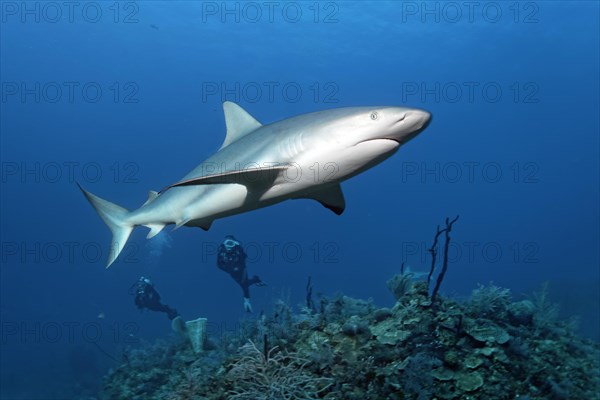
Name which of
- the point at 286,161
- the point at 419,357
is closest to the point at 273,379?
the point at 419,357

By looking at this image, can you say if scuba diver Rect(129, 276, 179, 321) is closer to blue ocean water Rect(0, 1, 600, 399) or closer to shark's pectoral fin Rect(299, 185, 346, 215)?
blue ocean water Rect(0, 1, 600, 399)

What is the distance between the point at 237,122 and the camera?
19.5 feet

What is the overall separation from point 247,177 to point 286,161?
1.46ft

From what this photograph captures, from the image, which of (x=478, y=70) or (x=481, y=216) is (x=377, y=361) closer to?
(x=478, y=70)

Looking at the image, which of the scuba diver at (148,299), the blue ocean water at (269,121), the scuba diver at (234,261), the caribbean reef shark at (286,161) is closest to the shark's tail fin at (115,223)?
the caribbean reef shark at (286,161)

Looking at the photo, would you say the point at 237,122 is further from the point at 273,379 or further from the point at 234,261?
the point at 234,261

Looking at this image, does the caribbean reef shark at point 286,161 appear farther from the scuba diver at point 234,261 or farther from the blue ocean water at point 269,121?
the scuba diver at point 234,261

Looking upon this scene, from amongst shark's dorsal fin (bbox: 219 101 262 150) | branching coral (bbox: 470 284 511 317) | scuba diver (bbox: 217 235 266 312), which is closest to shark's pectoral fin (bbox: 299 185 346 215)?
shark's dorsal fin (bbox: 219 101 262 150)

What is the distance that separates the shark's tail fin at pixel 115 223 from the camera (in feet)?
20.7

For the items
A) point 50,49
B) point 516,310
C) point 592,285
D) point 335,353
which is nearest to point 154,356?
point 335,353

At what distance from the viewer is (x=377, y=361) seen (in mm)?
5301

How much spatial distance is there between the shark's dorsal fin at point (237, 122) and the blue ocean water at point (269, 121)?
3691 millimetres

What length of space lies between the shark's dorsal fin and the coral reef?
284 cm

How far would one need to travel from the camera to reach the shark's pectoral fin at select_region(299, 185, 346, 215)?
17.6 ft
